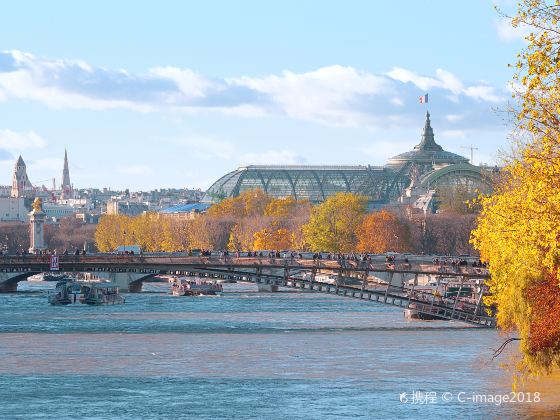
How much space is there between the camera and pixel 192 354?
64.8 m

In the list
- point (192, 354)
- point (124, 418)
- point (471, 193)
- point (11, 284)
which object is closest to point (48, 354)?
point (192, 354)

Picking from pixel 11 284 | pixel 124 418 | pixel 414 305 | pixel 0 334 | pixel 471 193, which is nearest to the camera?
pixel 124 418

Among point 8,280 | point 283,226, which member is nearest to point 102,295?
point 8,280

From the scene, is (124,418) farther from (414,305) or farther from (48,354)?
(414,305)

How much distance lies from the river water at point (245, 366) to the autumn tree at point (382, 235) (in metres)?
51.1

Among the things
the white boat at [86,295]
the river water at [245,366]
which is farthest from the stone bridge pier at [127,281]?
the river water at [245,366]

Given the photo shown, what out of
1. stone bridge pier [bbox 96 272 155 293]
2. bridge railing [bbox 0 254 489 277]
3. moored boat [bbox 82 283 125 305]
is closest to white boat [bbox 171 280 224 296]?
stone bridge pier [bbox 96 272 155 293]

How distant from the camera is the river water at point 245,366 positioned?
48594 millimetres

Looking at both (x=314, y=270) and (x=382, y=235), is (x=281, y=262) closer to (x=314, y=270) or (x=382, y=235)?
(x=314, y=270)

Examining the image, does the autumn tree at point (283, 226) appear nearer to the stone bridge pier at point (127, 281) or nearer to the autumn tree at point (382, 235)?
the autumn tree at point (382, 235)

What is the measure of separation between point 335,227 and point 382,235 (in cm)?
440

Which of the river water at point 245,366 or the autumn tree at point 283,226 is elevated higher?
the autumn tree at point 283,226

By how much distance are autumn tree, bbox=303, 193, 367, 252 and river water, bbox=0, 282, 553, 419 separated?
171ft

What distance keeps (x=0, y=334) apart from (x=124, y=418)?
28793 mm
